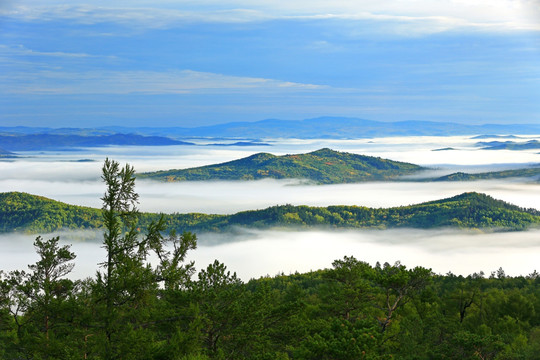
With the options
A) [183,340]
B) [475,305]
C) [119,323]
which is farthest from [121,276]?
[475,305]

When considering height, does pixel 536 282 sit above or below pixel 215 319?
below

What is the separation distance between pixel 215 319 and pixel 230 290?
3762mm

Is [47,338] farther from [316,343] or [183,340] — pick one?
[316,343]

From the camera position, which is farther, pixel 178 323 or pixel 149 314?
pixel 178 323

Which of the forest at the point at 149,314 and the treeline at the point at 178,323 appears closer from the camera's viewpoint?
the forest at the point at 149,314

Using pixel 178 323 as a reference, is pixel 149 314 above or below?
above

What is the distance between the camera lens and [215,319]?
31.8m

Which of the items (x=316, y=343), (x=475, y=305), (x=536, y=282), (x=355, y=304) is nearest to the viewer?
(x=316, y=343)

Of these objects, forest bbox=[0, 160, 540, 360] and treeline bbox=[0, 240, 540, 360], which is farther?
treeline bbox=[0, 240, 540, 360]

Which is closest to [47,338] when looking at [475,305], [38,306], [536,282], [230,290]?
[38,306]

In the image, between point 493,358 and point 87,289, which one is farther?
point 493,358

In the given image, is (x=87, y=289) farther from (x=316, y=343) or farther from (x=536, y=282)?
(x=536, y=282)

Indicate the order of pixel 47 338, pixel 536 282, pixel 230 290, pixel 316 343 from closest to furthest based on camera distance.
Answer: pixel 316 343 < pixel 47 338 < pixel 230 290 < pixel 536 282

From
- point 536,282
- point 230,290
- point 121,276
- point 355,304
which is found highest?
point 121,276
